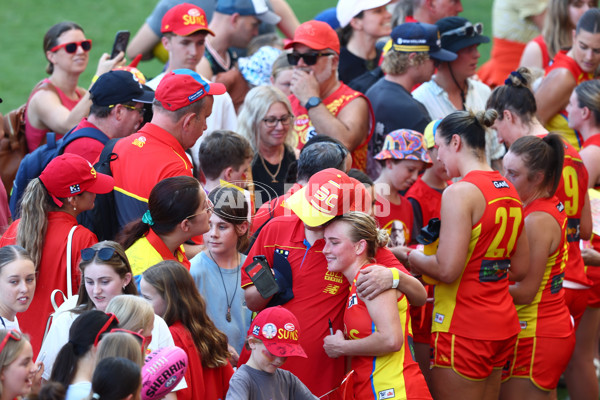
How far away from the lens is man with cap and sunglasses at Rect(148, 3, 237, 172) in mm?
5723

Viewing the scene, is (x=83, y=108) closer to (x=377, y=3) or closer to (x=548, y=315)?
(x=377, y=3)

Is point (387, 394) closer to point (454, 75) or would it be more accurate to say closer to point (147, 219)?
point (147, 219)

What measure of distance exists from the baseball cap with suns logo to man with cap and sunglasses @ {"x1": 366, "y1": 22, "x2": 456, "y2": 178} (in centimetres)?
193

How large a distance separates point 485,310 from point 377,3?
→ 10.5 feet

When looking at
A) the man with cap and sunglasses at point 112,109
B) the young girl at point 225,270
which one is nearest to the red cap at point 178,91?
the man with cap and sunglasses at point 112,109

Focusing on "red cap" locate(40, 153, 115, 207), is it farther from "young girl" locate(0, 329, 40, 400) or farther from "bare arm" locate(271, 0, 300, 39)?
"bare arm" locate(271, 0, 300, 39)

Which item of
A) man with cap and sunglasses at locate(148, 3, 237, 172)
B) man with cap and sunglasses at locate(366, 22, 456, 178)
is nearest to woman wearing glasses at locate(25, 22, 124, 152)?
man with cap and sunglasses at locate(148, 3, 237, 172)

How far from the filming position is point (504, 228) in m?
4.26

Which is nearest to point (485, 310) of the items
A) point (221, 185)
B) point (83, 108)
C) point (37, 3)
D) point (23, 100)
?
point (221, 185)

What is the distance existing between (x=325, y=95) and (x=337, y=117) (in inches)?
10.7

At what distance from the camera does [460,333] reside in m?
4.31

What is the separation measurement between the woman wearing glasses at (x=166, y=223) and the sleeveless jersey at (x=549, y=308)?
206cm

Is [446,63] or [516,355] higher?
[446,63]

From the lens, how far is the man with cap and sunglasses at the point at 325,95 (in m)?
5.46
